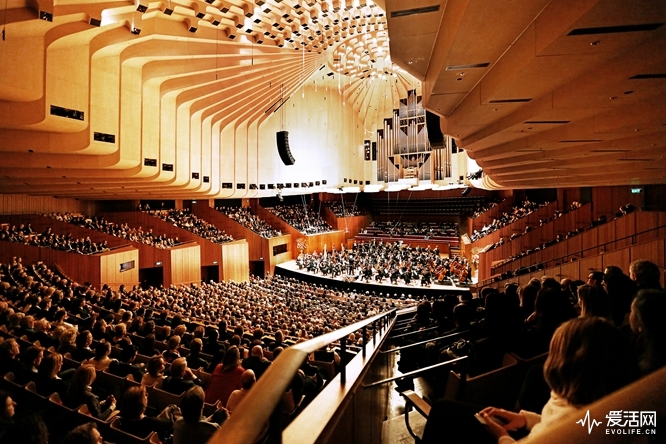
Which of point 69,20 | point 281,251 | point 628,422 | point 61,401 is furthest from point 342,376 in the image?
point 281,251

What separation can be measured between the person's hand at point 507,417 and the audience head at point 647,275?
2.31 meters

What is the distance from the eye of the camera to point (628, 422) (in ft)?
2.19

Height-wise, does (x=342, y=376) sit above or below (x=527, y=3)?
below

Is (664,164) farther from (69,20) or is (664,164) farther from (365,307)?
(69,20)

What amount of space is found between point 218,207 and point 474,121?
1901 cm

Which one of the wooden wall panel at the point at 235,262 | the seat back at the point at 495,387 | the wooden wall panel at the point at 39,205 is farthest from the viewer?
the wooden wall panel at the point at 235,262

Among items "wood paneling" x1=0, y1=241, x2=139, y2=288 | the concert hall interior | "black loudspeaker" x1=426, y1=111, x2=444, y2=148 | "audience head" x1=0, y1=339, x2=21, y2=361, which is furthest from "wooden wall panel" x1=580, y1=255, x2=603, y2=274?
"wood paneling" x1=0, y1=241, x2=139, y2=288

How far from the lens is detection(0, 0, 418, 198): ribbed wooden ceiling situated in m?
6.43

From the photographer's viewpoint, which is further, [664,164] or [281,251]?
[281,251]

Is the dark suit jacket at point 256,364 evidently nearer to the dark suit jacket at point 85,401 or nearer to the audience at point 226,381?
the audience at point 226,381

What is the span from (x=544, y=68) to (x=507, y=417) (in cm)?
303

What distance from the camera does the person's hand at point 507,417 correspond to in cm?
146

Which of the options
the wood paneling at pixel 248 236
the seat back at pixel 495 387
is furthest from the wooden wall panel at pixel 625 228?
the wood paneling at pixel 248 236

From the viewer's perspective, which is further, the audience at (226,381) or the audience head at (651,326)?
the audience at (226,381)
